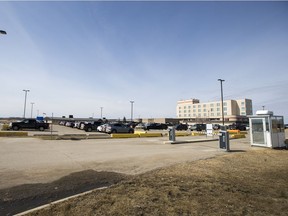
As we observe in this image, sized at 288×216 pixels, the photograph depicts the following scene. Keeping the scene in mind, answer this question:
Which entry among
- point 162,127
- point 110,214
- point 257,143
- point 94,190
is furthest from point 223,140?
point 162,127

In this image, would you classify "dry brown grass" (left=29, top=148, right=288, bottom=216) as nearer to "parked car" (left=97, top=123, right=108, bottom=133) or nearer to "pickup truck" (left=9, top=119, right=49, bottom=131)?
"parked car" (left=97, top=123, right=108, bottom=133)

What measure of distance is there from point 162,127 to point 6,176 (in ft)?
159

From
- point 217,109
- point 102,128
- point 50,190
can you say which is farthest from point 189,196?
point 217,109

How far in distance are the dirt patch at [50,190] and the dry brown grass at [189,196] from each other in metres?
0.67

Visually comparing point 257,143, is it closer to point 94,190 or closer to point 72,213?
point 94,190

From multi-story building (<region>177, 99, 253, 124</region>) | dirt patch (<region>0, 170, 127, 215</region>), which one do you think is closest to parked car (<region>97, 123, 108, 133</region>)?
dirt patch (<region>0, 170, 127, 215</region>)

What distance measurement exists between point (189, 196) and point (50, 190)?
12.2ft

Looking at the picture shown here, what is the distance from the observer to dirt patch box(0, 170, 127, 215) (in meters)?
4.97

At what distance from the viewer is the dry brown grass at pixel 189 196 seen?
4.53 meters

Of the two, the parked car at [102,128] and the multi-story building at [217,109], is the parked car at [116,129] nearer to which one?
the parked car at [102,128]

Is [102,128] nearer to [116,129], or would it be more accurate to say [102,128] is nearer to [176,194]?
[116,129]

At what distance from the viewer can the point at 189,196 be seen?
211 inches

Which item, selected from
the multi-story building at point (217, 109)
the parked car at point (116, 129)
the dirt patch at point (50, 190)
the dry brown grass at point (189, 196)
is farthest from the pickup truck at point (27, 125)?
the multi-story building at point (217, 109)

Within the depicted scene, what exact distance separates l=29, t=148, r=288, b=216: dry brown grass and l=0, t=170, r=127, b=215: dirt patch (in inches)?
26.6
